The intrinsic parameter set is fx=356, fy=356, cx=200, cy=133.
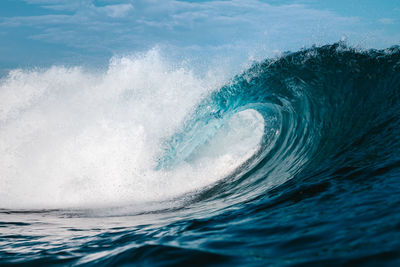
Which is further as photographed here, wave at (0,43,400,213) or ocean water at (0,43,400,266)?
wave at (0,43,400,213)

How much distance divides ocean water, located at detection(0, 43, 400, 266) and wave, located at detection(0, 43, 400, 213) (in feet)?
0.12

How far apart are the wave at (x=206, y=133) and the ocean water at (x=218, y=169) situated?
0.12 ft

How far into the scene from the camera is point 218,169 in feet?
25.1

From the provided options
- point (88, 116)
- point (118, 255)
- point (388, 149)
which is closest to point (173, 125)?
point (88, 116)

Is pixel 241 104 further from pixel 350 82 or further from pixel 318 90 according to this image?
pixel 350 82

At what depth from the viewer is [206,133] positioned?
884 cm

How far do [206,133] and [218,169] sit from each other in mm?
1446

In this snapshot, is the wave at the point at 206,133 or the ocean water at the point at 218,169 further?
the wave at the point at 206,133

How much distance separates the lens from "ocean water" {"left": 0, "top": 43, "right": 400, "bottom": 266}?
2.74 m

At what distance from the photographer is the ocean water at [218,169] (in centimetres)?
274

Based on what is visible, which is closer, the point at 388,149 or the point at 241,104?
the point at 388,149

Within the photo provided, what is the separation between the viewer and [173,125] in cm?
862

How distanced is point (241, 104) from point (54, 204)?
4906mm

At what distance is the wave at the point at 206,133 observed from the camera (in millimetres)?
6504
